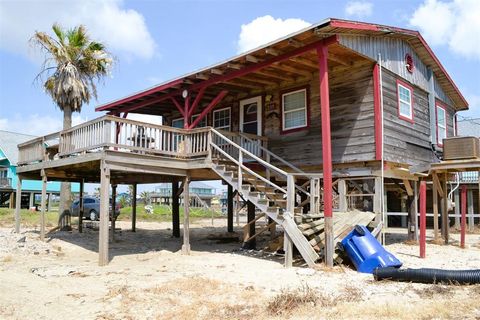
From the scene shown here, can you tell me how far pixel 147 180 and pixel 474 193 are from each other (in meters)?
19.7

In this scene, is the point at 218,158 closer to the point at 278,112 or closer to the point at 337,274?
the point at 278,112

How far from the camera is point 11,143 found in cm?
4112

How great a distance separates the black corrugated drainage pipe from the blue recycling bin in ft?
2.96

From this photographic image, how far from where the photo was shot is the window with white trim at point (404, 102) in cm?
1330

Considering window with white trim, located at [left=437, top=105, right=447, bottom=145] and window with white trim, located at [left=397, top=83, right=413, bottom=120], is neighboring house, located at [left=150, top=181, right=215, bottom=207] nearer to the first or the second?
window with white trim, located at [left=437, top=105, right=447, bottom=145]

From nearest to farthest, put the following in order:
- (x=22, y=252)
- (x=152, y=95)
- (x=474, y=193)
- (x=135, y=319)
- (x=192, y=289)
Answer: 1. (x=135, y=319)
2. (x=192, y=289)
3. (x=22, y=252)
4. (x=152, y=95)
5. (x=474, y=193)

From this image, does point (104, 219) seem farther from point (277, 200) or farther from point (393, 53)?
point (393, 53)

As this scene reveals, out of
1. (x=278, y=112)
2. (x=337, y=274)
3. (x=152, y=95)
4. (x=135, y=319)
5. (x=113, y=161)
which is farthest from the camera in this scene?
(x=152, y=95)

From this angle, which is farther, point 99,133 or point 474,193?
point 474,193

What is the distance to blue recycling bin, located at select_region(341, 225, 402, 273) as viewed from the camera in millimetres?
9125

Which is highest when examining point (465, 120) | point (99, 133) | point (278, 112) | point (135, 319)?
point (465, 120)

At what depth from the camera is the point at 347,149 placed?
12.4 meters

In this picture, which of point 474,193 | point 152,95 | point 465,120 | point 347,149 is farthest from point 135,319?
point 465,120

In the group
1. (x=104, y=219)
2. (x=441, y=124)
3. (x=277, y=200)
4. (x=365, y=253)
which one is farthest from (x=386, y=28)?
(x=104, y=219)
